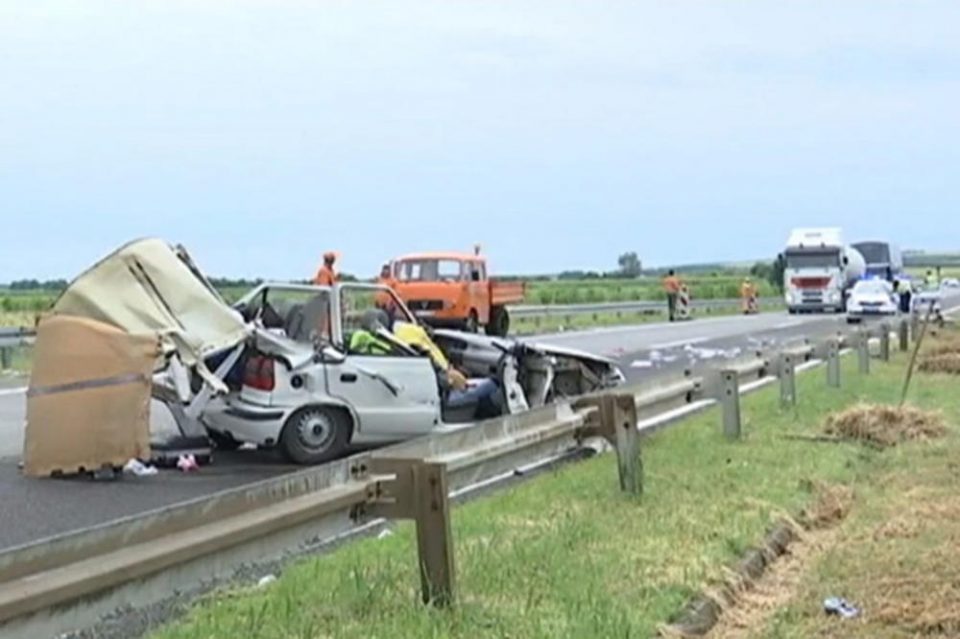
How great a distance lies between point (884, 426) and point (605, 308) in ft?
125

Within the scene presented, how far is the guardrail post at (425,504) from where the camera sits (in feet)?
20.2

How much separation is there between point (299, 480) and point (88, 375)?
5.96 meters

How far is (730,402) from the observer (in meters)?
12.4

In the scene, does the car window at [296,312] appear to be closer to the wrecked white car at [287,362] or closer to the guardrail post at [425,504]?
the wrecked white car at [287,362]

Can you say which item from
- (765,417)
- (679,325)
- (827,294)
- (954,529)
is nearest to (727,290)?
(827,294)

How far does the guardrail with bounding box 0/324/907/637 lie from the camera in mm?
4270

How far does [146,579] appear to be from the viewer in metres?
4.69

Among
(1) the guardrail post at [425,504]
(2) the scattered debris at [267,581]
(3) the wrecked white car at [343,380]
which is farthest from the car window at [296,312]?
(1) the guardrail post at [425,504]

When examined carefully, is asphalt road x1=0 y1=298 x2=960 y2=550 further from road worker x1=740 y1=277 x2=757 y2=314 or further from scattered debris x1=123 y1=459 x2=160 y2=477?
road worker x1=740 y1=277 x2=757 y2=314

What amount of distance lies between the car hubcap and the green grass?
2.44m

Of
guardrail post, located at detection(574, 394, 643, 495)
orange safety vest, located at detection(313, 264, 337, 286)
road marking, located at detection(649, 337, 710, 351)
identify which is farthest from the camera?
road marking, located at detection(649, 337, 710, 351)

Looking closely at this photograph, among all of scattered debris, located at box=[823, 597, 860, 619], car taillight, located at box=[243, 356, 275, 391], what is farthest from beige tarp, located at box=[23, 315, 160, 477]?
scattered debris, located at box=[823, 597, 860, 619]

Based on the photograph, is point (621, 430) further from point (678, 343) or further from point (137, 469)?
point (678, 343)

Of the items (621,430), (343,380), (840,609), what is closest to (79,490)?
(343,380)
